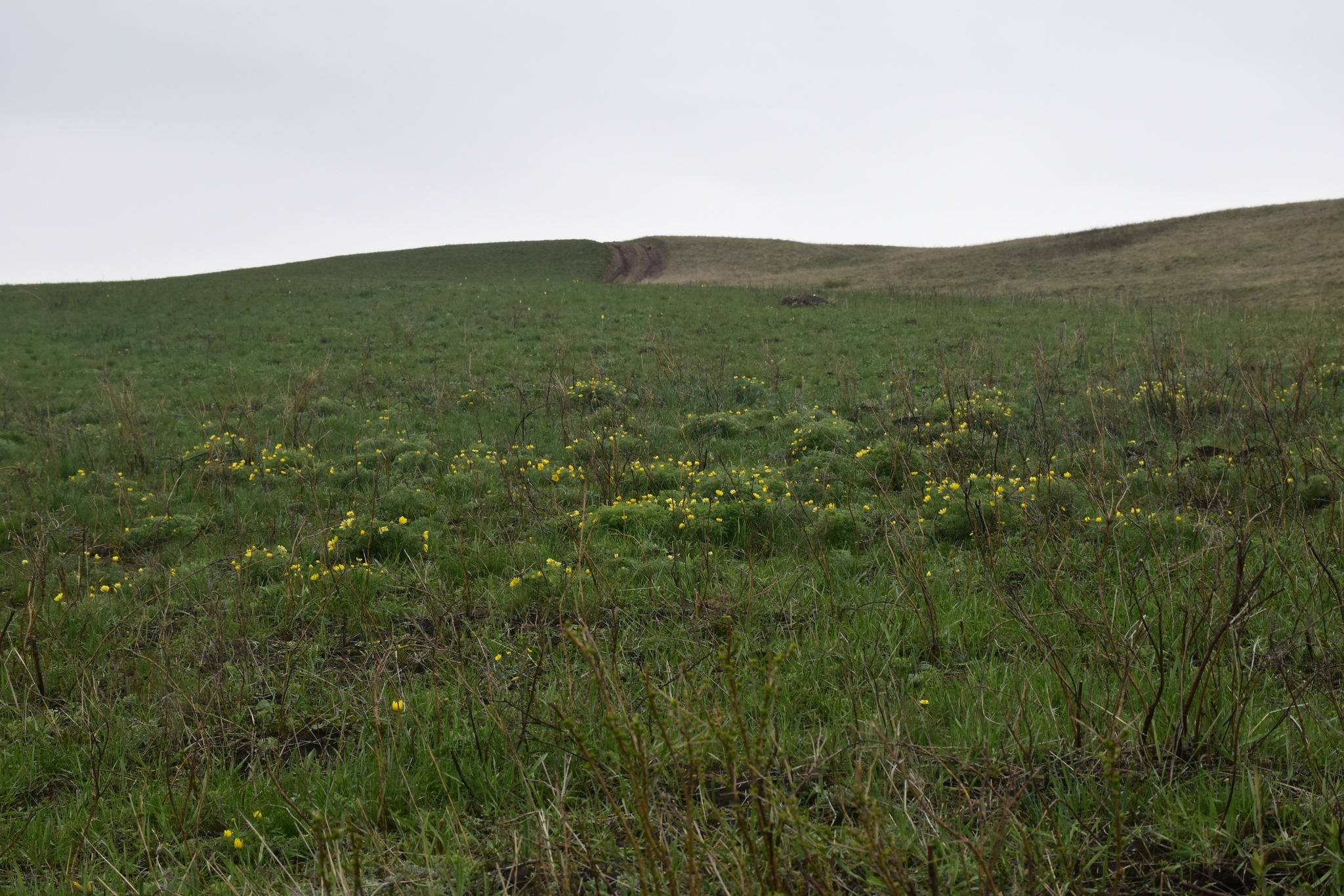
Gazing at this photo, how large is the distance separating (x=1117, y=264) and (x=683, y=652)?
3543 centimetres

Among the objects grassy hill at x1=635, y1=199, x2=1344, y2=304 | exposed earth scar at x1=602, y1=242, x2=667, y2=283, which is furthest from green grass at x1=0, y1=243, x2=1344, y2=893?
exposed earth scar at x1=602, y1=242, x2=667, y2=283

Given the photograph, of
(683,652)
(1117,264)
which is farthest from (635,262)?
(683,652)

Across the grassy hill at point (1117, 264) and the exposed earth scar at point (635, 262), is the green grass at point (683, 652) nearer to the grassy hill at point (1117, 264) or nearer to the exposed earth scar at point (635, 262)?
the grassy hill at point (1117, 264)

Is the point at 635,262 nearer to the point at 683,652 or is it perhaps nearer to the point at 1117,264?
the point at 1117,264

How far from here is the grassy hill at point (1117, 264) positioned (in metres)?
24.5

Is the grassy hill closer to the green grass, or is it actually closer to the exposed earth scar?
the exposed earth scar

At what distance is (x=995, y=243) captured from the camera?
41.4 metres

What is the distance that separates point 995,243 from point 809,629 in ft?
141

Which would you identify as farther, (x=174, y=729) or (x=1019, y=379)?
(x=1019, y=379)

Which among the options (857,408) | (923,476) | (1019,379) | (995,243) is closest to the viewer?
(923,476)

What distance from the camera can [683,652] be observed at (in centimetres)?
359

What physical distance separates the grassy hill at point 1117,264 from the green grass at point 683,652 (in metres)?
17.6

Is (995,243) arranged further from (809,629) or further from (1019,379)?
(809,629)

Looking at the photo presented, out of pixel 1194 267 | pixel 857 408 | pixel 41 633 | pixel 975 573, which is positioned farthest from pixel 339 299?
pixel 1194 267
